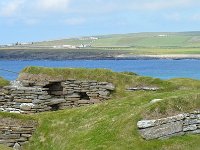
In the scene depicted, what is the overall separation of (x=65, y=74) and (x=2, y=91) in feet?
12.9

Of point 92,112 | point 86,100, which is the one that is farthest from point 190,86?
point 92,112

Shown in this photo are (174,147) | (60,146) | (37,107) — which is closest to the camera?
(174,147)

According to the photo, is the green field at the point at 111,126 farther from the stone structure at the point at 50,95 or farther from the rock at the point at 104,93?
the rock at the point at 104,93

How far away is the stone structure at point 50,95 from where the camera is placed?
27.2m

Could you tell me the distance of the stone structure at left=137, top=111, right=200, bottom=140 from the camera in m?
18.3

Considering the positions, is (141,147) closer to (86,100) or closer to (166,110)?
(166,110)

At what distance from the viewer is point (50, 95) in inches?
1122

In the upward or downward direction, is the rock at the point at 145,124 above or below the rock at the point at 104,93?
above

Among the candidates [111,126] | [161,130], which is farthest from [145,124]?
[111,126]

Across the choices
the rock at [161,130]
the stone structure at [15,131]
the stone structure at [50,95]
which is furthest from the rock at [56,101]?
the rock at [161,130]

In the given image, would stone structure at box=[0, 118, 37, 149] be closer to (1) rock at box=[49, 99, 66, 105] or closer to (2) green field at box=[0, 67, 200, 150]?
(2) green field at box=[0, 67, 200, 150]

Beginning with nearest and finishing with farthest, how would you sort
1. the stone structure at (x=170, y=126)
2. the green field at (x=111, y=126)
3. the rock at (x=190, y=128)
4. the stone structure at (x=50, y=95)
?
the green field at (x=111, y=126)
the stone structure at (x=170, y=126)
the rock at (x=190, y=128)
the stone structure at (x=50, y=95)

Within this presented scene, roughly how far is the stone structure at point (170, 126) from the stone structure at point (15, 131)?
597 cm

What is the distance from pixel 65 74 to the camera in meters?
29.5
